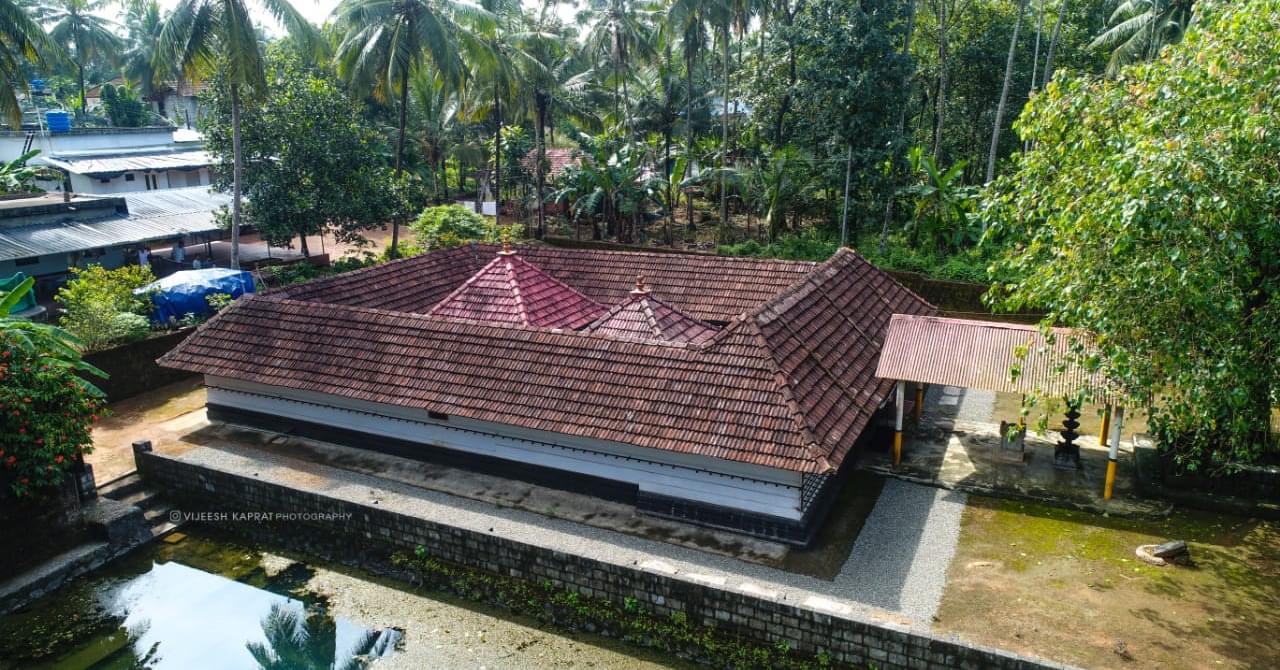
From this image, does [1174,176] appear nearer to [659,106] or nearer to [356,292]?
[356,292]

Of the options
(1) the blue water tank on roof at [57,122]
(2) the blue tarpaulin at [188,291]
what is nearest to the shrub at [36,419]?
(2) the blue tarpaulin at [188,291]

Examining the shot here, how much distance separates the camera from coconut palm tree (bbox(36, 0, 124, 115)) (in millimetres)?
A: 47625

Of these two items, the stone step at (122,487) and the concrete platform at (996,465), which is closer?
the concrete platform at (996,465)

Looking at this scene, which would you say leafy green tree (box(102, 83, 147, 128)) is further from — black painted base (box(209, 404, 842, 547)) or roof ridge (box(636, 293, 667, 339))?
roof ridge (box(636, 293, 667, 339))

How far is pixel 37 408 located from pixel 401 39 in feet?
51.1

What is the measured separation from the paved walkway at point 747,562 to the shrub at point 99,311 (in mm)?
5153

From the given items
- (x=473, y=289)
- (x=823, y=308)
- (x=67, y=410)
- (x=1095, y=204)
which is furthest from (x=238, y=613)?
(x=1095, y=204)

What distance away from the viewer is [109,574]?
1232 cm

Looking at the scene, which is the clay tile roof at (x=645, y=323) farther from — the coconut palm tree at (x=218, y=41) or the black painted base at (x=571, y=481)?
the coconut palm tree at (x=218, y=41)

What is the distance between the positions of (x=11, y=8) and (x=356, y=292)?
12.8 meters

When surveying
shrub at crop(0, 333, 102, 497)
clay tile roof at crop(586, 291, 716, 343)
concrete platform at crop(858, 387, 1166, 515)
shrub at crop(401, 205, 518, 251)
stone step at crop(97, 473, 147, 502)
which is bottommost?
stone step at crop(97, 473, 147, 502)

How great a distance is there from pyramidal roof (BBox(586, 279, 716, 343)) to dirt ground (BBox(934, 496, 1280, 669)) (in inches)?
215

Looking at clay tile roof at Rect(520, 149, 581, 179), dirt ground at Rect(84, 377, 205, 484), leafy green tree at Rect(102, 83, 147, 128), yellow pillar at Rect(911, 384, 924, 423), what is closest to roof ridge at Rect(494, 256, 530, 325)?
dirt ground at Rect(84, 377, 205, 484)

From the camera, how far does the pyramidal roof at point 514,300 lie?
1528 centimetres
